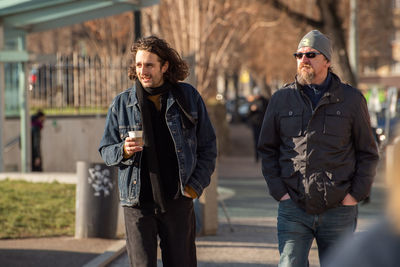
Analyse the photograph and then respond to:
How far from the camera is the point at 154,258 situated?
4.23 m

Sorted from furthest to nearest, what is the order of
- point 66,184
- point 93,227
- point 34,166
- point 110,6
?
point 34,166
point 110,6
point 66,184
point 93,227

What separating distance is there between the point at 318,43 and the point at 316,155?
0.60 m

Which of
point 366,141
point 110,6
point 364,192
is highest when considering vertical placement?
point 110,6

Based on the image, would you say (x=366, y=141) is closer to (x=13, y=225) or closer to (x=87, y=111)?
(x=13, y=225)

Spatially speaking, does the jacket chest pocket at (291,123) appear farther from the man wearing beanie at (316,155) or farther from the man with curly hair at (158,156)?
the man with curly hair at (158,156)

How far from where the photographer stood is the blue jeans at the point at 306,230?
414 cm

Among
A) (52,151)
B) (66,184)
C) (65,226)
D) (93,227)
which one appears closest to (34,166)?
(52,151)

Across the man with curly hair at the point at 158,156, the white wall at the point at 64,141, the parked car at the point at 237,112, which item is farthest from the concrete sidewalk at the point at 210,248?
the parked car at the point at 237,112

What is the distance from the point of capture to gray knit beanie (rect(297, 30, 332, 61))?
4227 mm

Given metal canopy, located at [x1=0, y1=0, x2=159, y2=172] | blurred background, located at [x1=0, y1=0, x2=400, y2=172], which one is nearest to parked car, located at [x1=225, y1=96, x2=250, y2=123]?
blurred background, located at [x1=0, y1=0, x2=400, y2=172]

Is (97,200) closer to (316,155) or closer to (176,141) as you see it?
(176,141)

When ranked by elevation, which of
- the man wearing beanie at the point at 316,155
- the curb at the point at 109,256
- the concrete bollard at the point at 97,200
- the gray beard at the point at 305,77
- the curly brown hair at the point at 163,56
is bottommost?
the curb at the point at 109,256

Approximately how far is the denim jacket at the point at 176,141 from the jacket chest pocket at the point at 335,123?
2.08 ft

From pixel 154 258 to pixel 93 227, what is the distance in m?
4.10
